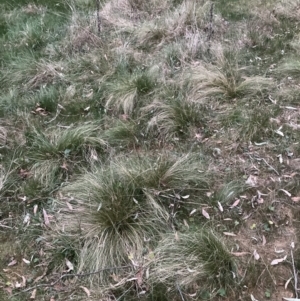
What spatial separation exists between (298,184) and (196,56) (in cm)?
241

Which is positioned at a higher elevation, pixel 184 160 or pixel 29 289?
pixel 184 160

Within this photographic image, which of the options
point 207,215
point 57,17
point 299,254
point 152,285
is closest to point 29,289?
point 152,285

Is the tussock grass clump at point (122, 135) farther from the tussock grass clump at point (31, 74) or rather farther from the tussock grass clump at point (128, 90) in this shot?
the tussock grass clump at point (31, 74)

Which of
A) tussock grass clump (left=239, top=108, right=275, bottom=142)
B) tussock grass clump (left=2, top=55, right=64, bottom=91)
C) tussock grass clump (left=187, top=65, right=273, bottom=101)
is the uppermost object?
tussock grass clump (left=187, top=65, right=273, bottom=101)

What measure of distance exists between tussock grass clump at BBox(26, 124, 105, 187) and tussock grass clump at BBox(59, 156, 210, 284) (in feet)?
0.85

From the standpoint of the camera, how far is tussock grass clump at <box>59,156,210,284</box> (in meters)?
2.84

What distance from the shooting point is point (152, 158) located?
3660mm

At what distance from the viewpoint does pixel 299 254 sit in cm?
283

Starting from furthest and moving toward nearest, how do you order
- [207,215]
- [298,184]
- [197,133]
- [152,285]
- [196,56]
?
1. [196,56]
2. [197,133]
3. [298,184]
4. [207,215]
5. [152,285]

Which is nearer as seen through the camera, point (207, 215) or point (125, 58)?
point (207, 215)

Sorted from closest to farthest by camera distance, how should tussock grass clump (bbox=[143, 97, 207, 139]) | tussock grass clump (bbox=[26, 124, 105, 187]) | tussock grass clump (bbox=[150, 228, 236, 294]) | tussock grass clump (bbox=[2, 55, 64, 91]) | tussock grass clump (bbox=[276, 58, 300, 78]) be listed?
tussock grass clump (bbox=[150, 228, 236, 294]) < tussock grass clump (bbox=[26, 124, 105, 187]) < tussock grass clump (bbox=[143, 97, 207, 139]) < tussock grass clump (bbox=[276, 58, 300, 78]) < tussock grass clump (bbox=[2, 55, 64, 91])

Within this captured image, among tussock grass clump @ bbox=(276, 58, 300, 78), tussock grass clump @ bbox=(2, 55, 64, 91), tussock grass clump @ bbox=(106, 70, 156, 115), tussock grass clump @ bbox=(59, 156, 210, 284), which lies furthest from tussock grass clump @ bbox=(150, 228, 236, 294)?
tussock grass clump @ bbox=(2, 55, 64, 91)

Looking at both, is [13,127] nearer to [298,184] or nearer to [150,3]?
[298,184]

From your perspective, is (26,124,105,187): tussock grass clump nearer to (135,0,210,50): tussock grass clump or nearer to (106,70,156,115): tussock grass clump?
(106,70,156,115): tussock grass clump
